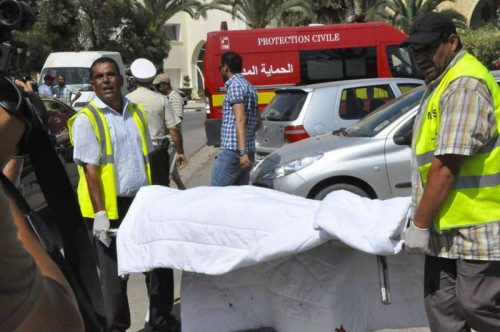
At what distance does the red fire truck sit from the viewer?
17438 mm

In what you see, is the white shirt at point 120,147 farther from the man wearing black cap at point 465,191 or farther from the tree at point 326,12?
the tree at point 326,12

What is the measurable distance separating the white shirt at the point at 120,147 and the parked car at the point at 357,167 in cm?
365

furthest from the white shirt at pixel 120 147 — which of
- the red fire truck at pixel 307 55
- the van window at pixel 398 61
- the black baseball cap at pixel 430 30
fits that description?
the van window at pixel 398 61

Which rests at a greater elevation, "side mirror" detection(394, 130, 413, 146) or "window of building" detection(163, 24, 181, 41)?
"window of building" detection(163, 24, 181, 41)

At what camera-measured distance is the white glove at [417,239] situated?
353 centimetres

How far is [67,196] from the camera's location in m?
1.67

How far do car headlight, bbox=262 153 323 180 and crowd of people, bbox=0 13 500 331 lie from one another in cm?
336

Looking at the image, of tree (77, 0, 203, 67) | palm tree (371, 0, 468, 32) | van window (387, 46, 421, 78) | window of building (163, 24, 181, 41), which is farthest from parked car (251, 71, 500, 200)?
window of building (163, 24, 181, 41)

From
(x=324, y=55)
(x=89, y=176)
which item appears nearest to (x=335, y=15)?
(x=324, y=55)

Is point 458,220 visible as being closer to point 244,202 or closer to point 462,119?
point 462,119

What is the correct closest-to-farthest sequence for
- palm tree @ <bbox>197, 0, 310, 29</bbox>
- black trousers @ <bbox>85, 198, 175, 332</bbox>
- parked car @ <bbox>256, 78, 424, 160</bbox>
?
black trousers @ <bbox>85, 198, 175, 332</bbox> → parked car @ <bbox>256, 78, 424, 160</bbox> → palm tree @ <bbox>197, 0, 310, 29</bbox>

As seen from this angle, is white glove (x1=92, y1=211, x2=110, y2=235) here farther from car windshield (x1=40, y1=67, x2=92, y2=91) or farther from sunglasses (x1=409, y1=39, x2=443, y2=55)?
car windshield (x1=40, y1=67, x2=92, y2=91)

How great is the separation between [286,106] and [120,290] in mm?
6412

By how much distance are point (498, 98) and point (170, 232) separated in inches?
69.8
